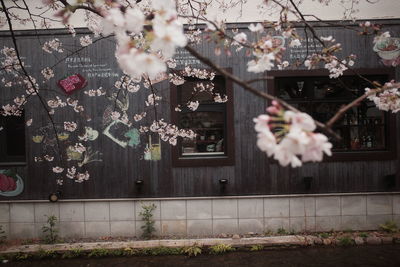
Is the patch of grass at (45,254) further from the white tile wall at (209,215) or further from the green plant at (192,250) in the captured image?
the green plant at (192,250)

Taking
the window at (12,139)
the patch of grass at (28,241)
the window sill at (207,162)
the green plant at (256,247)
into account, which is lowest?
the green plant at (256,247)

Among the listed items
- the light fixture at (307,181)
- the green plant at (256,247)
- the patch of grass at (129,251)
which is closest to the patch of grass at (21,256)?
the patch of grass at (129,251)

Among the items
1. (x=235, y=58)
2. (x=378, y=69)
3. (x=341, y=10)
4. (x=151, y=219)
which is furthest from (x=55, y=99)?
(x=378, y=69)

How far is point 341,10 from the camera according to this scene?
275 inches

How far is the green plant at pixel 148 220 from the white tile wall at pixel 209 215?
9 centimetres

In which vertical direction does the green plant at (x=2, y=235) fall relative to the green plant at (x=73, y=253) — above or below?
above

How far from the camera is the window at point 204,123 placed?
23.3ft

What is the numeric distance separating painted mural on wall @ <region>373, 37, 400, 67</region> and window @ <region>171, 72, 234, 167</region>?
3460mm

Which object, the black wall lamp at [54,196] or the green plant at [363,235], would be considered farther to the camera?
the black wall lamp at [54,196]

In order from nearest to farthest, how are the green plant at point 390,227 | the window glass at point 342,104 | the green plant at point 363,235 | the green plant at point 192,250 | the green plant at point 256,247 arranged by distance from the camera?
the green plant at point 192,250, the green plant at point 256,247, the green plant at point 363,235, the green plant at point 390,227, the window glass at point 342,104

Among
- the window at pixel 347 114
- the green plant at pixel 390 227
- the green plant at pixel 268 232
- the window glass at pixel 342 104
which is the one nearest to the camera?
the green plant at pixel 390 227

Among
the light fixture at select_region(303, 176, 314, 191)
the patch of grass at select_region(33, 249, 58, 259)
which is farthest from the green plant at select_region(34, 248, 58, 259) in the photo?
the light fixture at select_region(303, 176, 314, 191)

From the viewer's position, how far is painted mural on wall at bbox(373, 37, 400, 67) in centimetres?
700

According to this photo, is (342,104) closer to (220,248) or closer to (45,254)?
(220,248)
